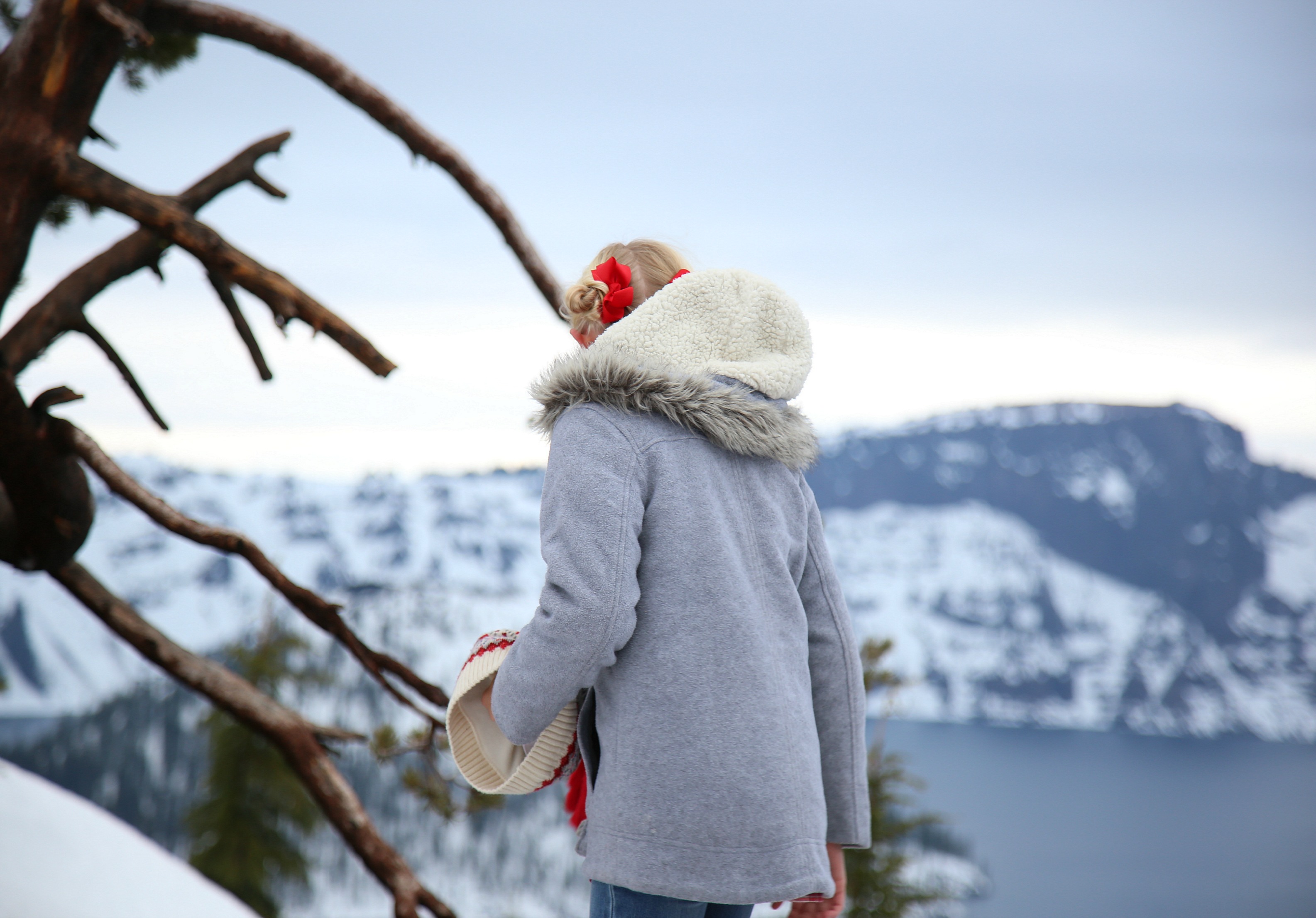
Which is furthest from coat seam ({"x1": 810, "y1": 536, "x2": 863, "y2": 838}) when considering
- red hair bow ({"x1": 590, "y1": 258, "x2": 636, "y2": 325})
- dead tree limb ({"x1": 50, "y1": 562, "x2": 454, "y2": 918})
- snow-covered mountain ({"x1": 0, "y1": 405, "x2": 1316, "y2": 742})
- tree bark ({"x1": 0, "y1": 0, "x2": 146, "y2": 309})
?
snow-covered mountain ({"x1": 0, "y1": 405, "x2": 1316, "y2": 742})

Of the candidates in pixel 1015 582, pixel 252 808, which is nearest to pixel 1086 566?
pixel 1015 582

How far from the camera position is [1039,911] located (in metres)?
42.5

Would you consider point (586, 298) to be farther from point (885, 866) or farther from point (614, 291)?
point (885, 866)

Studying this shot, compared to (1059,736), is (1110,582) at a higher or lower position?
higher

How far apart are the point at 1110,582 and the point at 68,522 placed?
13897 cm

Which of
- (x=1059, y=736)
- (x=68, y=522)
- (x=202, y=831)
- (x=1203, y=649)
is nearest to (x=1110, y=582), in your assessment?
(x=1203, y=649)

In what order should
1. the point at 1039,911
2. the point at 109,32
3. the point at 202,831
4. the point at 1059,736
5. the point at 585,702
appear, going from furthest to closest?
1. the point at 1059,736
2. the point at 1039,911
3. the point at 202,831
4. the point at 109,32
5. the point at 585,702

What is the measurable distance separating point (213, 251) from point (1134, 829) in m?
59.8

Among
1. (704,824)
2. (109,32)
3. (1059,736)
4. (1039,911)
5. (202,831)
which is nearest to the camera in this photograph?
(704,824)

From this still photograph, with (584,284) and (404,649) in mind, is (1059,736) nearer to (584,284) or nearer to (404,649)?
(404,649)

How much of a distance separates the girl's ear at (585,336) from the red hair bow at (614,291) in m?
0.05

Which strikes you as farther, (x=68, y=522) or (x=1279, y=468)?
(x=1279, y=468)

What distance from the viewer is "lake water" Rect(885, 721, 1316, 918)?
41969 millimetres

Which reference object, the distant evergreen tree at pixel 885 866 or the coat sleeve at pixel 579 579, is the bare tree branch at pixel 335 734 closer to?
the coat sleeve at pixel 579 579
